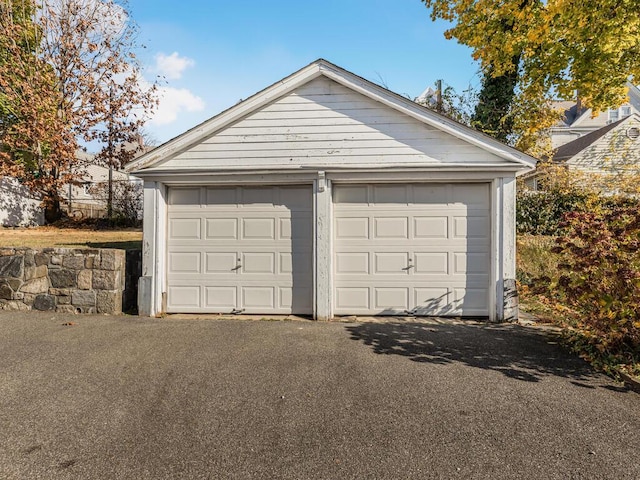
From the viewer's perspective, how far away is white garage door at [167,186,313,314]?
6.32m

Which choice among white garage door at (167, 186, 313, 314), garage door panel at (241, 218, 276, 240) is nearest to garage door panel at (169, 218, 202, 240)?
white garage door at (167, 186, 313, 314)

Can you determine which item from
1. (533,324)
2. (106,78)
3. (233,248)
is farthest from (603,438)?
(106,78)

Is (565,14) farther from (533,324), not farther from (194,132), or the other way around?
(194,132)

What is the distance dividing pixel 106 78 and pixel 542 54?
16726mm

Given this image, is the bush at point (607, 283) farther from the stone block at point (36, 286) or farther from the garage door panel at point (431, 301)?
the stone block at point (36, 286)

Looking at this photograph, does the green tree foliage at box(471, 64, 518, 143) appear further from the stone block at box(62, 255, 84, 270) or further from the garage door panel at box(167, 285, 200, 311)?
the stone block at box(62, 255, 84, 270)

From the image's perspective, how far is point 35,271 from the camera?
625cm

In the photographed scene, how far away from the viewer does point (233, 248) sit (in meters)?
6.39

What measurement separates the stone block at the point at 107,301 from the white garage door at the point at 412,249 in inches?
151

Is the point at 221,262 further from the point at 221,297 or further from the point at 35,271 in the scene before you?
the point at 35,271

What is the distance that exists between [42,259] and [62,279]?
50cm

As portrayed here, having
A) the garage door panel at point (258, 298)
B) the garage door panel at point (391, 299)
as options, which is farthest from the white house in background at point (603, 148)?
the garage door panel at point (258, 298)

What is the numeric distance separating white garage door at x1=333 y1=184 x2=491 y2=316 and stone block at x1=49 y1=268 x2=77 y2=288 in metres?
4.62

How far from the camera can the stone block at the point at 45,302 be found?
20.5 feet
